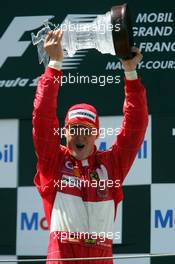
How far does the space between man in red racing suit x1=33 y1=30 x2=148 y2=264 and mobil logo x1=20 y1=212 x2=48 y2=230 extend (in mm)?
775

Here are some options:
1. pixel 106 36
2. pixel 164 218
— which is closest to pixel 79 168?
pixel 106 36

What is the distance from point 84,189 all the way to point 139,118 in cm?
28

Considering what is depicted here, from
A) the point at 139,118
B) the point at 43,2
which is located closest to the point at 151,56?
the point at 43,2

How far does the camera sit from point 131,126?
9.43 ft

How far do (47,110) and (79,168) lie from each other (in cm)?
23

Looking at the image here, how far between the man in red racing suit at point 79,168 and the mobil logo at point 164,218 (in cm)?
71

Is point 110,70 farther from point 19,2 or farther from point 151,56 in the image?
point 19,2

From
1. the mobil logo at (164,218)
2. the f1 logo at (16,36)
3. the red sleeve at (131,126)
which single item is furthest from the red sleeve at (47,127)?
the f1 logo at (16,36)

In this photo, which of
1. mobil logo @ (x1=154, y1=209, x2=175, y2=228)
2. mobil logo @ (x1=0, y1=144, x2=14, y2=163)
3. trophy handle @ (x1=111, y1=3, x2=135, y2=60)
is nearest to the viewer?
trophy handle @ (x1=111, y1=3, x2=135, y2=60)

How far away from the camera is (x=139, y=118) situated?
9.38 feet

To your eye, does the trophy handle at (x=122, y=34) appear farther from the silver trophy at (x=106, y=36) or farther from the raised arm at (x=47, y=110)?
the raised arm at (x=47, y=110)

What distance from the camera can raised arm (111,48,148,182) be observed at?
2.83 meters

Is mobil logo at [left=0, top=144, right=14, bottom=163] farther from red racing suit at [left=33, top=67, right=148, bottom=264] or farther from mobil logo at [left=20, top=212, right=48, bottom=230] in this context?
red racing suit at [left=33, top=67, right=148, bottom=264]

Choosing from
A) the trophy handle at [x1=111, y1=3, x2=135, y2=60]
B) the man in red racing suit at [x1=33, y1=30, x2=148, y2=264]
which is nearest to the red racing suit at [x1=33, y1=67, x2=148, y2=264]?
the man in red racing suit at [x1=33, y1=30, x2=148, y2=264]
